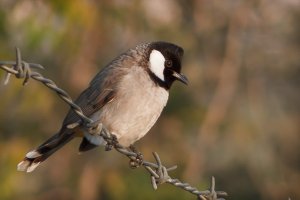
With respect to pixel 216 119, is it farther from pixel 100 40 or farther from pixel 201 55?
pixel 100 40

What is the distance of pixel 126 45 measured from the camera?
10.9 meters

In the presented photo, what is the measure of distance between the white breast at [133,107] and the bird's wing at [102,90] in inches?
1.9

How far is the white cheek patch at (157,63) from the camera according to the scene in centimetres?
562

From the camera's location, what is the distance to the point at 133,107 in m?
5.40

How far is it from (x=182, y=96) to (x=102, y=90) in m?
5.60

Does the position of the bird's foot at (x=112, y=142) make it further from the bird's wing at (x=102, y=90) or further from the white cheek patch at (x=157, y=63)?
the white cheek patch at (x=157, y=63)

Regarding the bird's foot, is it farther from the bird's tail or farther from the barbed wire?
the bird's tail

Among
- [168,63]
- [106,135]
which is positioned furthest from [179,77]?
[106,135]

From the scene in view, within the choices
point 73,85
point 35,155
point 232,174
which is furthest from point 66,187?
point 35,155

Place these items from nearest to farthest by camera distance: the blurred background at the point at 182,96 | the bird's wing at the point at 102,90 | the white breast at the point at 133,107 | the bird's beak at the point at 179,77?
the white breast at the point at 133,107 < the bird's wing at the point at 102,90 < the bird's beak at the point at 179,77 < the blurred background at the point at 182,96

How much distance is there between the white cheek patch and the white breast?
9 cm

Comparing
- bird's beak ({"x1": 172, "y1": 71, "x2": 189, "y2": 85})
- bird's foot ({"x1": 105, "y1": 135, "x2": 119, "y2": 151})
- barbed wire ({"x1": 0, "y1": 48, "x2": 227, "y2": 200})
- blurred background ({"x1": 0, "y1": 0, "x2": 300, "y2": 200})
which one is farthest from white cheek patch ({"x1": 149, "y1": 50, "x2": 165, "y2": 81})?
blurred background ({"x1": 0, "y1": 0, "x2": 300, "y2": 200})

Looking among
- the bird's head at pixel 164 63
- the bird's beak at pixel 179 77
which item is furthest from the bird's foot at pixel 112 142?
the bird's beak at pixel 179 77

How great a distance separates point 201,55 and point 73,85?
6.45 feet
